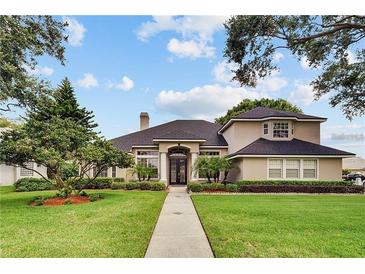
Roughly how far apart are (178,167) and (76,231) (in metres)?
15.8

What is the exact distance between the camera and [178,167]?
899 inches

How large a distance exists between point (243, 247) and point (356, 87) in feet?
20.3

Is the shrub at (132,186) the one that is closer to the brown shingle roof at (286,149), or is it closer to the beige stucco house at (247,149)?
the beige stucco house at (247,149)

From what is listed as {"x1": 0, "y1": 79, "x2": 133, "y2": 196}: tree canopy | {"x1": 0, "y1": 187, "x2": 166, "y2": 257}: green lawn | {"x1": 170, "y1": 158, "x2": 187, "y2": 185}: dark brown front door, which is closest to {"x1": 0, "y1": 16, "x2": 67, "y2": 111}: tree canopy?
{"x1": 0, "y1": 79, "x2": 133, "y2": 196}: tree canopy

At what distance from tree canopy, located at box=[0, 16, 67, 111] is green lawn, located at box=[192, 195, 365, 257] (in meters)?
6.54

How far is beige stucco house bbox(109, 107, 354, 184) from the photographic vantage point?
18000 millimetres

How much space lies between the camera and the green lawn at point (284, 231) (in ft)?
19.1

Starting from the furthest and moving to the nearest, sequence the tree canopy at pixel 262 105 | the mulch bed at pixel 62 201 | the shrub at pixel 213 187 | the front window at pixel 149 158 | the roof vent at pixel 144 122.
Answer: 1. the tree canopy at pixel 262 105
2. the roof vent at pixel 144 122
3. the front window at pixel 149 158
4. the shrub at pixel 213 187
5. the mulch bed at pixel 62 201

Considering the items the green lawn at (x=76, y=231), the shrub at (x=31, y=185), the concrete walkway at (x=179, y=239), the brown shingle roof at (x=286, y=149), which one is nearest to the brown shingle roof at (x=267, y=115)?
the brown shingle roof at (x=286, y=149)

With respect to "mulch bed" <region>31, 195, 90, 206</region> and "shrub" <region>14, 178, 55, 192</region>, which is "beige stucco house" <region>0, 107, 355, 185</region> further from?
"mulch bed" <region>31, 195, 90, 206</region>

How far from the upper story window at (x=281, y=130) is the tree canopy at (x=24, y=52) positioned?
14230 mm

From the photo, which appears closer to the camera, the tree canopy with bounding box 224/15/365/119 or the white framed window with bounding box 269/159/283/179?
the tree canopy with bounding box 224/15/365/119
